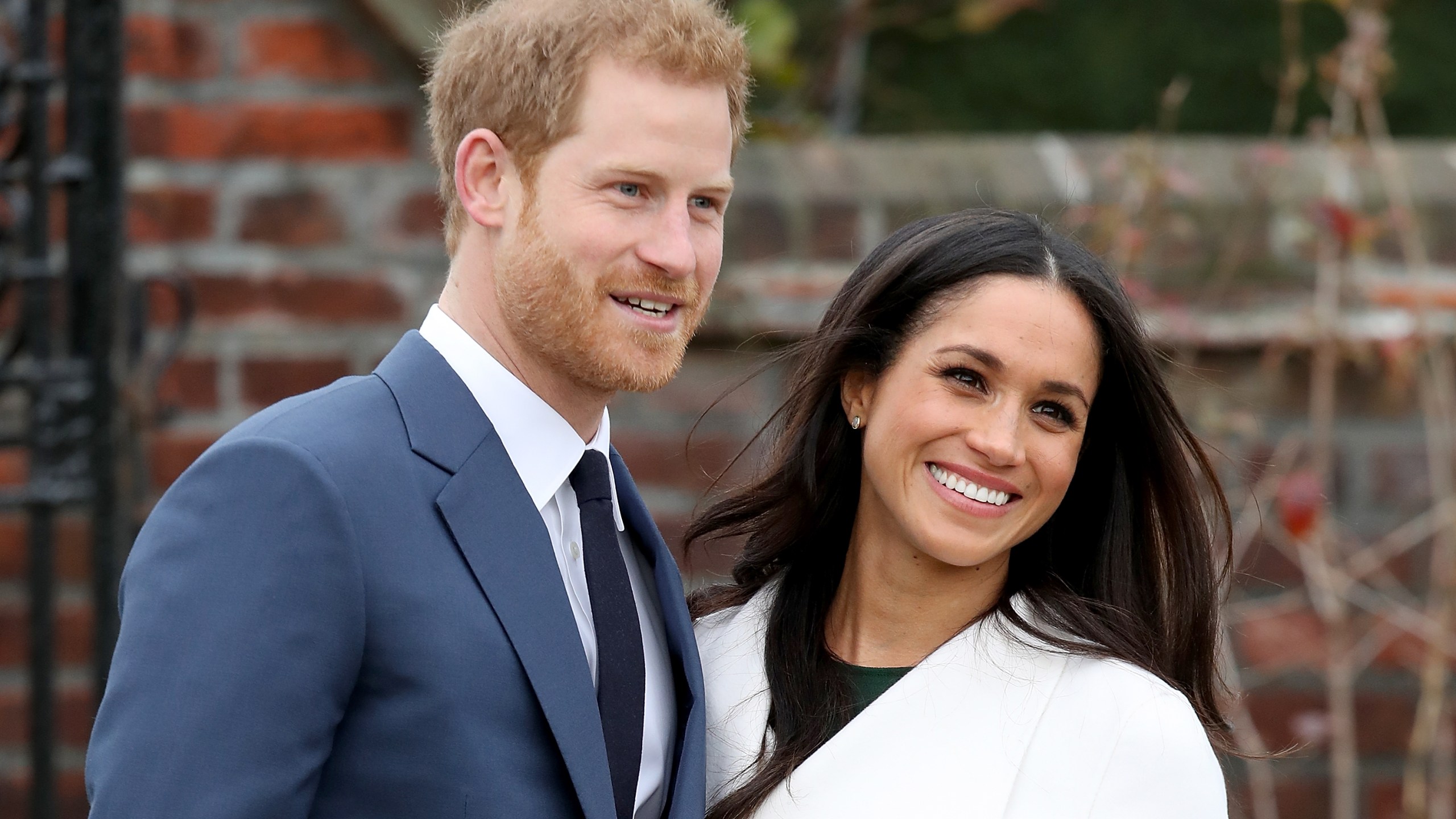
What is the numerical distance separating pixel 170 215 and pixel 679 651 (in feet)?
5.38

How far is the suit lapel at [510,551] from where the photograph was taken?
5.72 feet


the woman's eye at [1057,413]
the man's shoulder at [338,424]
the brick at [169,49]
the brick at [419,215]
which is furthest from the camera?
the brick at [419,215]

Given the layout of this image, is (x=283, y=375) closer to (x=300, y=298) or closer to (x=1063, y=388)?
(x=300, y=298)

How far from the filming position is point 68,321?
2.71 meters

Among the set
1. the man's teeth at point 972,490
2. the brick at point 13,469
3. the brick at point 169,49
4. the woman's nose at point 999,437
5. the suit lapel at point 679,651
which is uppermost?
the brick at point 169,49

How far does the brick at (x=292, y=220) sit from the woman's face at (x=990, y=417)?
1466 mm

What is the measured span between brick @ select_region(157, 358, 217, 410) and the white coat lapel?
58.8 inches

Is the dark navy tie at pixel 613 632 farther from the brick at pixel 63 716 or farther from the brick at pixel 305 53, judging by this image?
the brick at pixel 63 716

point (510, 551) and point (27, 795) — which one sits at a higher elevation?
point (510, 551)

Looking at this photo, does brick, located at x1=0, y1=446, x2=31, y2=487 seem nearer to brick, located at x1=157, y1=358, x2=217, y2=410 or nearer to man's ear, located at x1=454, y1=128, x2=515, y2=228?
brick, located at x1=157, y1=358, x2=217, y2=410

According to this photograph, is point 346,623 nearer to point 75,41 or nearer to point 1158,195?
point 75,41

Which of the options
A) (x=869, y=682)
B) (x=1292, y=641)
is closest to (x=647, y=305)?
(x=869, y=682)

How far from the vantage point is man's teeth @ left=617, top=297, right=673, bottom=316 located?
1900 mm

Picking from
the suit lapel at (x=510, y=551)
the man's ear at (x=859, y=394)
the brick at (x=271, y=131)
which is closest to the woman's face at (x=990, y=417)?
the man's ear at (x=859, y=394)
